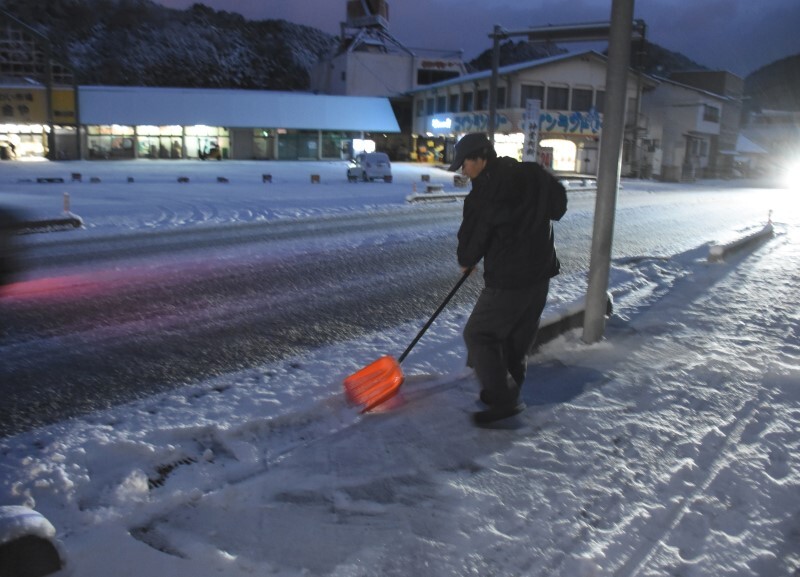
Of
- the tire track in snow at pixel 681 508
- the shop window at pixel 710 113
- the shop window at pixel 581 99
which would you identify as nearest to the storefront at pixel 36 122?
the shop window at pixel 581 99

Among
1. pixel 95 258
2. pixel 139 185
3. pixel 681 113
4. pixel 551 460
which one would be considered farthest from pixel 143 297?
pixel 681 113

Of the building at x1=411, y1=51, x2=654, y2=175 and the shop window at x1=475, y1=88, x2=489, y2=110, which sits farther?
the shop window at x1=475, y1=88, x2=489, y2=110

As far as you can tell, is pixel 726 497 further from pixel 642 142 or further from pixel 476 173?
pixel 642 142

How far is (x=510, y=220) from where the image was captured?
13.0 feet

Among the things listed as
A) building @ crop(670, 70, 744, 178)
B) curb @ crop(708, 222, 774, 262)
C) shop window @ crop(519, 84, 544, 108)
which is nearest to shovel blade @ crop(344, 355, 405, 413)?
curb @ crop(708, 222, 774, 262)

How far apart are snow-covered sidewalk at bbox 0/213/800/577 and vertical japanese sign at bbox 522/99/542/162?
2183cm

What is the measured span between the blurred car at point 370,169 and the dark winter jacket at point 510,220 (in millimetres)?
28288

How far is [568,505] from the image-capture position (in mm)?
3367

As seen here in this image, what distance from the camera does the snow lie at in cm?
296

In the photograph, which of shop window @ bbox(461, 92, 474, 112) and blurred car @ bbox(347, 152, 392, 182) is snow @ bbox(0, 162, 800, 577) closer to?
blurred car @ bbox(347, 152, 392, 182)

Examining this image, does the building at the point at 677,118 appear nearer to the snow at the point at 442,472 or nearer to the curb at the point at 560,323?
the curb at the point at 560,323

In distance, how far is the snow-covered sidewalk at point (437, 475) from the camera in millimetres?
2949

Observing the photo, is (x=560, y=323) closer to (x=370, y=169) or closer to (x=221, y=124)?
(x=370, y=169)

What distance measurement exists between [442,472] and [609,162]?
335 cm
